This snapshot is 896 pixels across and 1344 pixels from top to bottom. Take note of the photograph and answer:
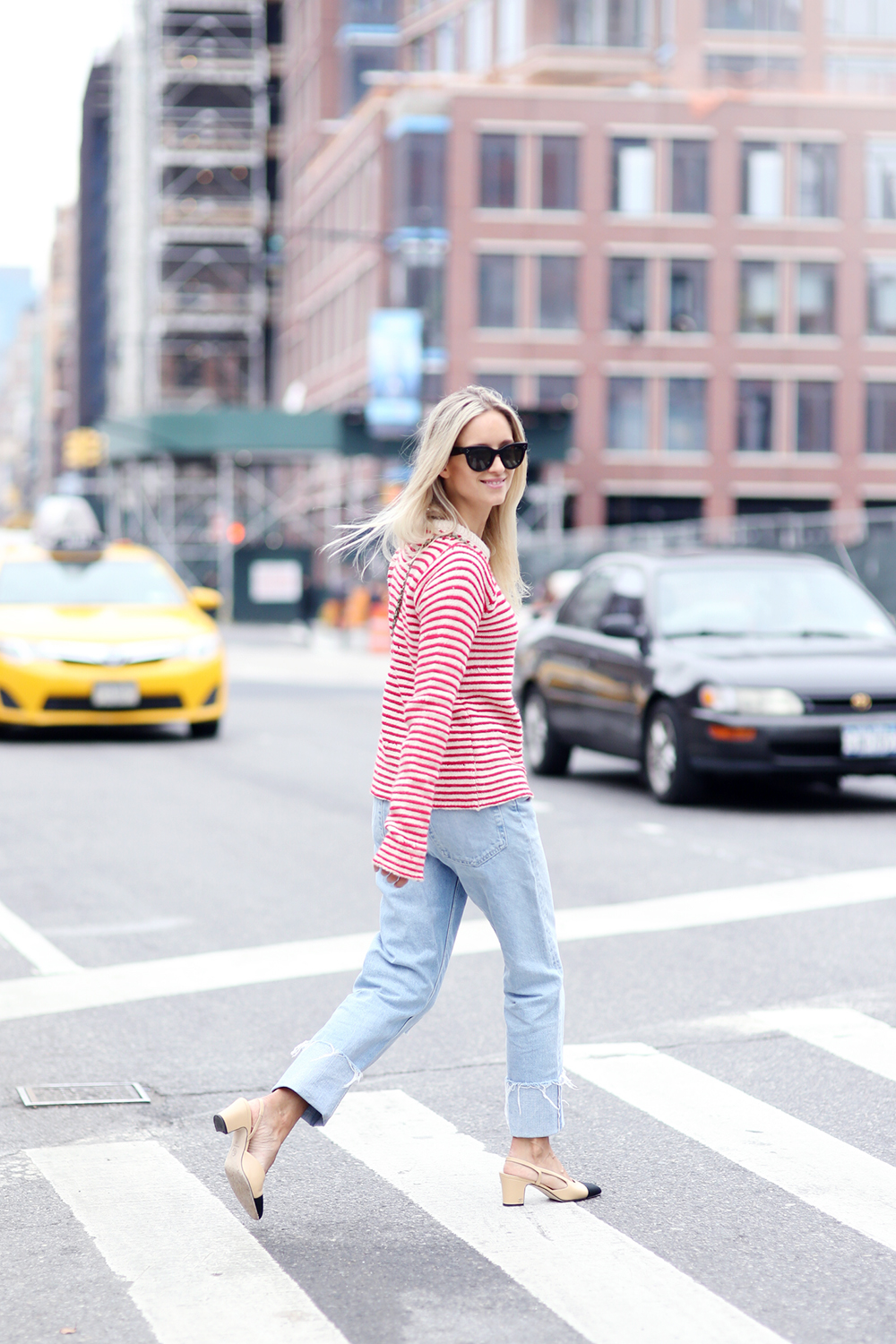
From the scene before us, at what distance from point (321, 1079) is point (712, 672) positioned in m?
7.68

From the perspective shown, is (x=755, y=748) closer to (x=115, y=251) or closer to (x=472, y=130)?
(x=472, y=130)

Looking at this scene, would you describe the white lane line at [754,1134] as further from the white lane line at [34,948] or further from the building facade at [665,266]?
the building facade at [665,266]

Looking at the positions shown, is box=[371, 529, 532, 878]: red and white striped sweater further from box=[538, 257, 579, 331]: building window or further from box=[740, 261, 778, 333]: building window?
box=[740, 261, 778, 333]: building window

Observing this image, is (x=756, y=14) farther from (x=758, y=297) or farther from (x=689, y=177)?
(x=758, y=297)

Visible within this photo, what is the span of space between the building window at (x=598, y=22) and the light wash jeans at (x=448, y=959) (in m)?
60.7

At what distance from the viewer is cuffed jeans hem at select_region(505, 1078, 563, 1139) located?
4.29 m

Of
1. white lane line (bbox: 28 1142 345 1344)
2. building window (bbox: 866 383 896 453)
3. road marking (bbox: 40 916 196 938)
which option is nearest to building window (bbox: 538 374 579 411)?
building window (bbox: 866 383 896 453)

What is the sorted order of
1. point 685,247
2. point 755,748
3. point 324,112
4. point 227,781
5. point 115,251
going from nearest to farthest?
point 755,748 → point 227,781 → point 685,247 → point 324,112 → point 115,251

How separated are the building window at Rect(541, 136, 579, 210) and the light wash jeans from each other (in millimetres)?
56134

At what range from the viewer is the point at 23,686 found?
15.6 meters

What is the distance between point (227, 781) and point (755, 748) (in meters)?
3.83

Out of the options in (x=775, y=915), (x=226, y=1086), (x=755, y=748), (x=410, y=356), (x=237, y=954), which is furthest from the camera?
(x=410, y=356)

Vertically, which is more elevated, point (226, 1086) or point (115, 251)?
point (115, 251)

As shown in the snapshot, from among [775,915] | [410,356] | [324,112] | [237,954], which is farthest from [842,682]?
[324,112]
